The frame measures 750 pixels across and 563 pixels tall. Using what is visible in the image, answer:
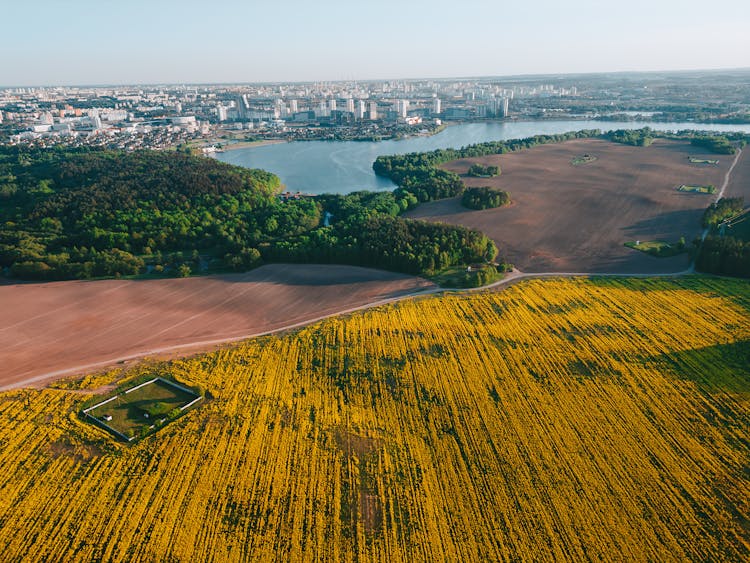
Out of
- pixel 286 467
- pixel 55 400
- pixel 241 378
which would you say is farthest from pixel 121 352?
pixel 286 467

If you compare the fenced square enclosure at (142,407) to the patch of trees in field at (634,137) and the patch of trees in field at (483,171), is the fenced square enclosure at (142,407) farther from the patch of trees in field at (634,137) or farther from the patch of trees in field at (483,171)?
the patch of trees in field at (634,137)

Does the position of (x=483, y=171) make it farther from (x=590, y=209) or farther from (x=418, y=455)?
(x=418, y=455)

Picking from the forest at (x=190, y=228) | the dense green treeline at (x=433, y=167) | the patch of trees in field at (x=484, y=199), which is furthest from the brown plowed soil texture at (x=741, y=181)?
the forest at (x=190, y=228)

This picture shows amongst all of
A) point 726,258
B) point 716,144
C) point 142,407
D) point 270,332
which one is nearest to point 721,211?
point 726,258

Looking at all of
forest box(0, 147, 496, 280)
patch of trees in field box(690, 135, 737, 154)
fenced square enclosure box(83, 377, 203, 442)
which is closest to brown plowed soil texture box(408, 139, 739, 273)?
patch of trees in field box(690, 135, 737, 154)

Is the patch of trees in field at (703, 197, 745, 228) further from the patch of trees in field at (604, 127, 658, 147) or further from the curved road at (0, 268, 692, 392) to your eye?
the patch of trees in field at (604, 127, 658, 147)

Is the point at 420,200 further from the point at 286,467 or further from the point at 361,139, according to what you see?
the point at 361,139
